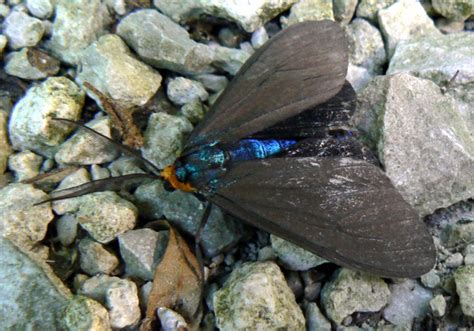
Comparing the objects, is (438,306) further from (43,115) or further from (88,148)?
(43,115)

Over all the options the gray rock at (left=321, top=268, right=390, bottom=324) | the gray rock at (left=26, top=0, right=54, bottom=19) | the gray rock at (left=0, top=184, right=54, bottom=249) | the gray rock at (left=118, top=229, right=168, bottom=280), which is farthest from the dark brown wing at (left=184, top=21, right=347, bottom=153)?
the gray rock at (left=26, top=0, right=54, bottom=19)

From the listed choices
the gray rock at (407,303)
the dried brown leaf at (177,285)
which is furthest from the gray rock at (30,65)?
the gray rock at (407,303)

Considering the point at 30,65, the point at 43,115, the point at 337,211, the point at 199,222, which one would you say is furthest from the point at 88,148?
the point at 337,211

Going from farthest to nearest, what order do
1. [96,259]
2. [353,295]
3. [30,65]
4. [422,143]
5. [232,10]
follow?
[232,10] → [30,65] → [422,143] → [96,259] → [353,295]

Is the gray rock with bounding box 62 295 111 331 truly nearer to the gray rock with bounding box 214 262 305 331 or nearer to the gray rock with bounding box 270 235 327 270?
the gray rock with bounding box 214 262 305 331

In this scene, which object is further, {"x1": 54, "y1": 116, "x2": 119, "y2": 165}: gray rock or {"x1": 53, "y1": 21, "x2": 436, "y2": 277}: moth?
{"x1": 54, "y1": 116, "x2": 119, "y2": 165}: gray rock

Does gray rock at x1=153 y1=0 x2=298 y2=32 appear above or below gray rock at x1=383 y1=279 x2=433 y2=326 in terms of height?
above
